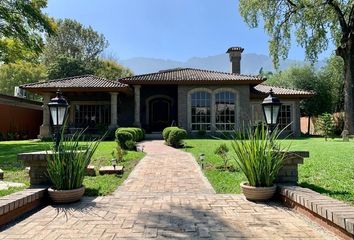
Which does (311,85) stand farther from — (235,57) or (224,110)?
(224,110)

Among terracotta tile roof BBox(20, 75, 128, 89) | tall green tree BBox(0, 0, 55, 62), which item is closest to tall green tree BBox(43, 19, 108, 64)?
terracotta tile roof BBox(20, 75, 128, 89)

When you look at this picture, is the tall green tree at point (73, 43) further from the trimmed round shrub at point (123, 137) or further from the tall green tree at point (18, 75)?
the trimmed round shrub at point (123, 137)

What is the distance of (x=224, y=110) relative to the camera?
21.4m

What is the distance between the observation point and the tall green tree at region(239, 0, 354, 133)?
22500 mm

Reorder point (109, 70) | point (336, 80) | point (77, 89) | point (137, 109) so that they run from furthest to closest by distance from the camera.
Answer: point (109, 70), point (336, 80), point (137, 109), point (77, 89)

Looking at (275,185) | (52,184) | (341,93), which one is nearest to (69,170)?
(52,184)

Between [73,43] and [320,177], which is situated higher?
[73,43]

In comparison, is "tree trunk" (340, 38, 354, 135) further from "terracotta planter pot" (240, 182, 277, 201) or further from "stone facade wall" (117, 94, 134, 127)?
"terracotta planter pot" (240, 182, 277, 201)

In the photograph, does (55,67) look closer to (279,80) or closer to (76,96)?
(76,96)

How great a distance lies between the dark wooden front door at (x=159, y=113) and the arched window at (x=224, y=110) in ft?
12.4

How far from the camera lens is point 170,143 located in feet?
49.1

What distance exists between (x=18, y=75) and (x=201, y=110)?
3029 centimetres

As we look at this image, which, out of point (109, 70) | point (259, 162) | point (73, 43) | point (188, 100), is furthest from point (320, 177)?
point (73, 43)

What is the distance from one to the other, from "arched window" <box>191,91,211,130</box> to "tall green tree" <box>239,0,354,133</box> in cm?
761
